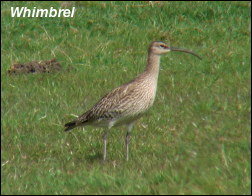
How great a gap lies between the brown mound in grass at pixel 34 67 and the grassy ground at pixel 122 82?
192 mm

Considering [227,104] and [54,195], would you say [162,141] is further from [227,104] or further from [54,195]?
[54,195]

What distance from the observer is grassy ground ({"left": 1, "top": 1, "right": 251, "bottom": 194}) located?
820cm

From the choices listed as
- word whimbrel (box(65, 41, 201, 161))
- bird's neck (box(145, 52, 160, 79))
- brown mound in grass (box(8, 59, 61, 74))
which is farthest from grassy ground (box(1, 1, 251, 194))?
bird's neck (box(145, 52, 160, 79))

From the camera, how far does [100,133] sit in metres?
11.6

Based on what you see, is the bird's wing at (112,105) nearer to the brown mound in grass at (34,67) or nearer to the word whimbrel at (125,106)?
the word whimbrel at (125,106)

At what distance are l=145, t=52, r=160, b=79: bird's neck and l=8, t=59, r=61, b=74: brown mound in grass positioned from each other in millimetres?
3982

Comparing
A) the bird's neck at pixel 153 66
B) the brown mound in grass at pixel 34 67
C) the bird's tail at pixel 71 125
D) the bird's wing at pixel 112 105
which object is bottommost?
the brown mound in grass at pixel 34 67

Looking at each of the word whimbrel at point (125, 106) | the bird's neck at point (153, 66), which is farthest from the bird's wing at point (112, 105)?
the bird's neck at point (153, 66)

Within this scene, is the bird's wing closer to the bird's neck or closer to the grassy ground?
the bird's neck

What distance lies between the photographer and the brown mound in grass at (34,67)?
1460 centimetres

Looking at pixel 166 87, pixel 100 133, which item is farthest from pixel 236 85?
pixel 100 133

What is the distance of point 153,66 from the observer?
1091 centimetres

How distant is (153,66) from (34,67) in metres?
4.35

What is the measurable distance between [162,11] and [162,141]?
785cm
